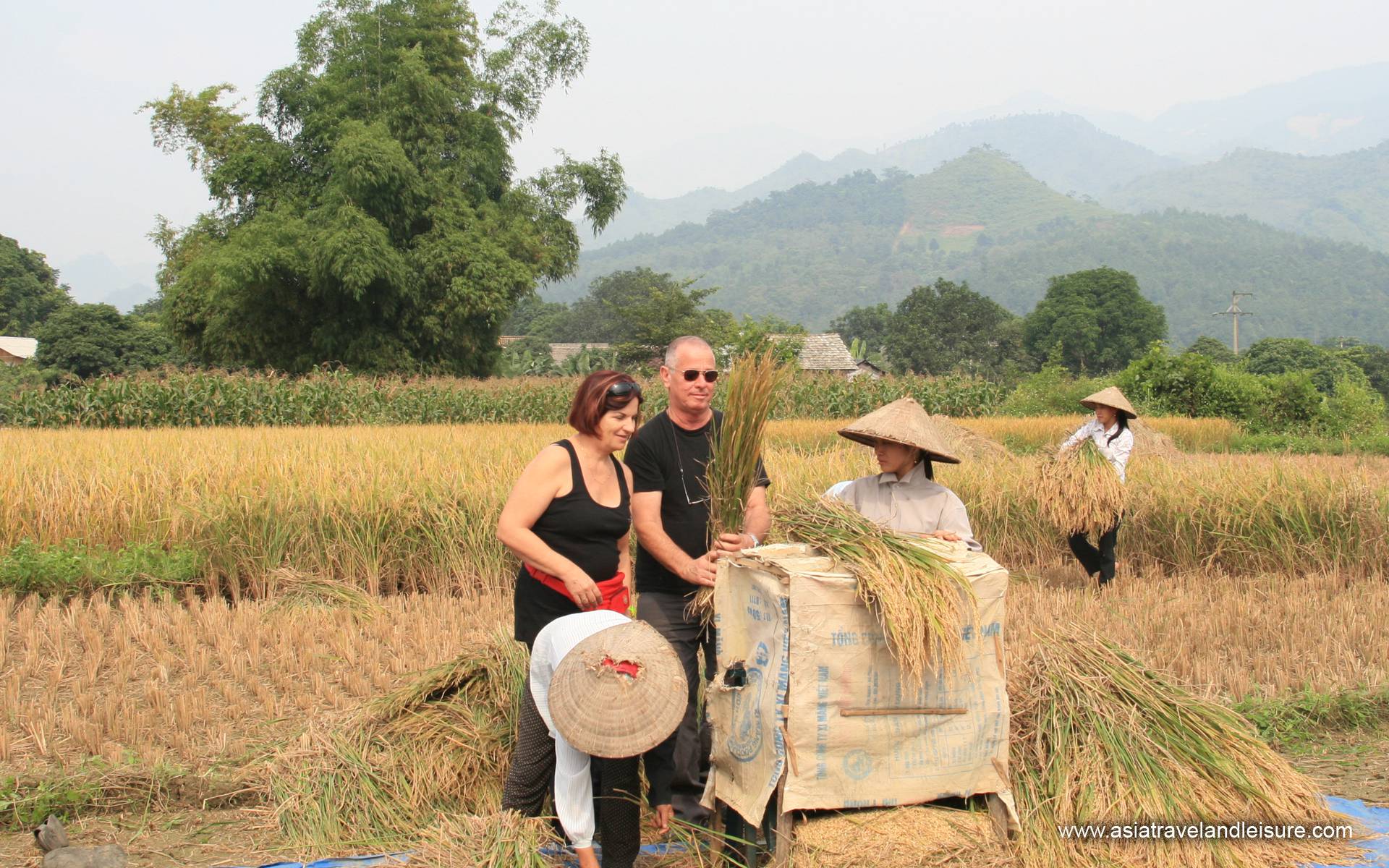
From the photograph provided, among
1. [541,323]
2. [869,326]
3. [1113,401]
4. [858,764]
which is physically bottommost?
[858,764]

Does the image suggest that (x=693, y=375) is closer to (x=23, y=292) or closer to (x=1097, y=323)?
(x=23, y=292)

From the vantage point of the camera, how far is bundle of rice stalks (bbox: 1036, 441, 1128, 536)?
6.71m

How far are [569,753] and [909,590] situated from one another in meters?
1.03

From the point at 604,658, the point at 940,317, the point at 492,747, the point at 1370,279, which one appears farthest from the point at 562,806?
the point at 1370,279

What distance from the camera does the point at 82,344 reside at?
31797mm

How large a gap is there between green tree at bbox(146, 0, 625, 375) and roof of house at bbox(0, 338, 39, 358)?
64.5ft

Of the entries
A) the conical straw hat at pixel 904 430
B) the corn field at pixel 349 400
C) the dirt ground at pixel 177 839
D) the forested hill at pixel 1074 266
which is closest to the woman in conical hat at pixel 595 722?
the dirt ground at pixel 177 839

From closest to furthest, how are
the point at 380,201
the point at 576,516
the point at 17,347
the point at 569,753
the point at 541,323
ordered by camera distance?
1. the point at 569,753
2. the point at 576,516
3. the point at 380,201
4. the point at 17,347
5. the point at 541,323

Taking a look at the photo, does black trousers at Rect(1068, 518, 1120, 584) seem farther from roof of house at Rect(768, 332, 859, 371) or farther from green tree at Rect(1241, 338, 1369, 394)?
roof of house at Rect(768, 332, 859, 371)

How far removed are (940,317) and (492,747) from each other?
58.3 meters

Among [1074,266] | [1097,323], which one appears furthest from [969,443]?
[1074,266]

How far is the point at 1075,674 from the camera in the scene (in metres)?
3.31

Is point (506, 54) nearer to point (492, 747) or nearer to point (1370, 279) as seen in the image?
point (492, 747)

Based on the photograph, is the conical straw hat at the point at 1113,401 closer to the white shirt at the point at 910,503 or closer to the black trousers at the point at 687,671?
the white shirt at the point at 910,503
